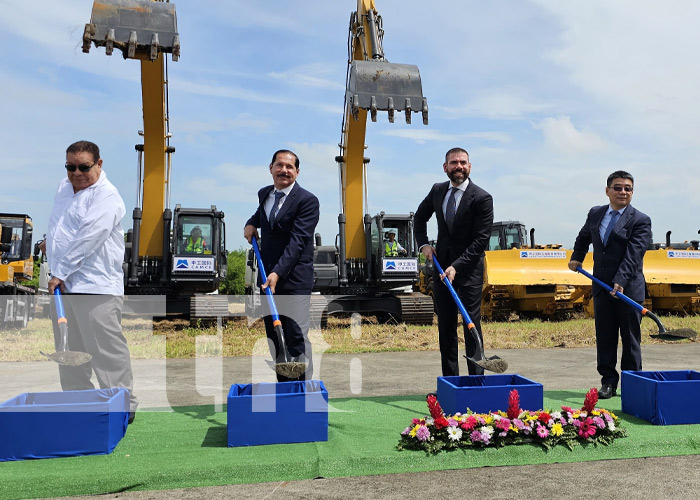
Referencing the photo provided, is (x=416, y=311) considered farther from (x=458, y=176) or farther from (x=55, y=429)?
(x=55, y=429)

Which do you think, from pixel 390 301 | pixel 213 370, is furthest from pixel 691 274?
pixel 213 370

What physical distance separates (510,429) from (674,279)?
13896 mm

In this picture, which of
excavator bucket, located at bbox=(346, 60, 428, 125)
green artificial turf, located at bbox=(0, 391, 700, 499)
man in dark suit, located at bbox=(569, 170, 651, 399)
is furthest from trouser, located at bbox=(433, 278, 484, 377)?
excavator bucket, located at bbox=(346, 60, 428, 125)

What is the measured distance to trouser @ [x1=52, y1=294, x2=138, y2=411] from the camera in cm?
404

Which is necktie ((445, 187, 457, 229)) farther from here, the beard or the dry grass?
the dry grass

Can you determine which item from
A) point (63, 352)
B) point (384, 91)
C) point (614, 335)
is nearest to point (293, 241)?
point (63, 352)

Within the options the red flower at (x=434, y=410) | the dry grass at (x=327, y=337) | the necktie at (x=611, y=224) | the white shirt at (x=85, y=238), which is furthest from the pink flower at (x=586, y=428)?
the dry grass at (x=327, y=337)

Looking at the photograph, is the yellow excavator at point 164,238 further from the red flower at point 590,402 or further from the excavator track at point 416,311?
the red flower at point 590,402

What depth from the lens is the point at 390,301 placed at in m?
14.5

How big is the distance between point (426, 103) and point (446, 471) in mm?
9134

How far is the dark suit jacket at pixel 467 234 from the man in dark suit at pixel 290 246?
1101 mm

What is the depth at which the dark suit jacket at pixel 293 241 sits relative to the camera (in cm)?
430

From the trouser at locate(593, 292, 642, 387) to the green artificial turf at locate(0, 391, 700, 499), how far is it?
111 centimetres

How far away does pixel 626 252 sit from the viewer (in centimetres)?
511
